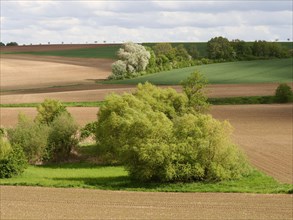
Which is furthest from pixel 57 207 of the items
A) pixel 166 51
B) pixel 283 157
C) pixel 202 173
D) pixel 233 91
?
pixel 166 51

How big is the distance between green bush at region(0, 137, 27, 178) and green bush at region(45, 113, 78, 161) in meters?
7.86

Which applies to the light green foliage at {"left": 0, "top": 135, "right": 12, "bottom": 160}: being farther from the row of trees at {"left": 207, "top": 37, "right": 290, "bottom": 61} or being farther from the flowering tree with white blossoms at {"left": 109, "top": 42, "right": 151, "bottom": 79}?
the row of trees at {"left": 207, "top": 37, "right": 290, "bottom": 61}

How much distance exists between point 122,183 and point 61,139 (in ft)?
48.6

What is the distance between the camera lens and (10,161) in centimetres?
4738

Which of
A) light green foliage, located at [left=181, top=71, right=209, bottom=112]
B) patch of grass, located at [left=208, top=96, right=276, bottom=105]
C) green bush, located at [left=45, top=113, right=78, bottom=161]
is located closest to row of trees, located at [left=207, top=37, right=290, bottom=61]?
patch of grass, located at [left=208, top=96, right=276, bottom=105]

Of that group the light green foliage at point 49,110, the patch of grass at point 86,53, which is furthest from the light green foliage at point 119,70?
the light green foliage at point 49,110

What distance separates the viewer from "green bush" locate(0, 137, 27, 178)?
47219 mm

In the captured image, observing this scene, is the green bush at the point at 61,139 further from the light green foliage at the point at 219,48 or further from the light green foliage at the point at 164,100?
the light green foliage at the point at 219,48

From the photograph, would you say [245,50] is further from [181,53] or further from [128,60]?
[128,60]

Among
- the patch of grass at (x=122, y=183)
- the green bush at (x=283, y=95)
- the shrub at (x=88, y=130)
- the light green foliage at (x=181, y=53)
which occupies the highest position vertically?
the light green foliage at (x=181, y=53)

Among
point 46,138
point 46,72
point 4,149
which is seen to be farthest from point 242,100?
point 46,72

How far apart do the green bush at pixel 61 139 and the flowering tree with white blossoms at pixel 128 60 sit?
71.4 meters

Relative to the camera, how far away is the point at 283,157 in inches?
2074

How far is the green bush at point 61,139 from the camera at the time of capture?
57.4m
